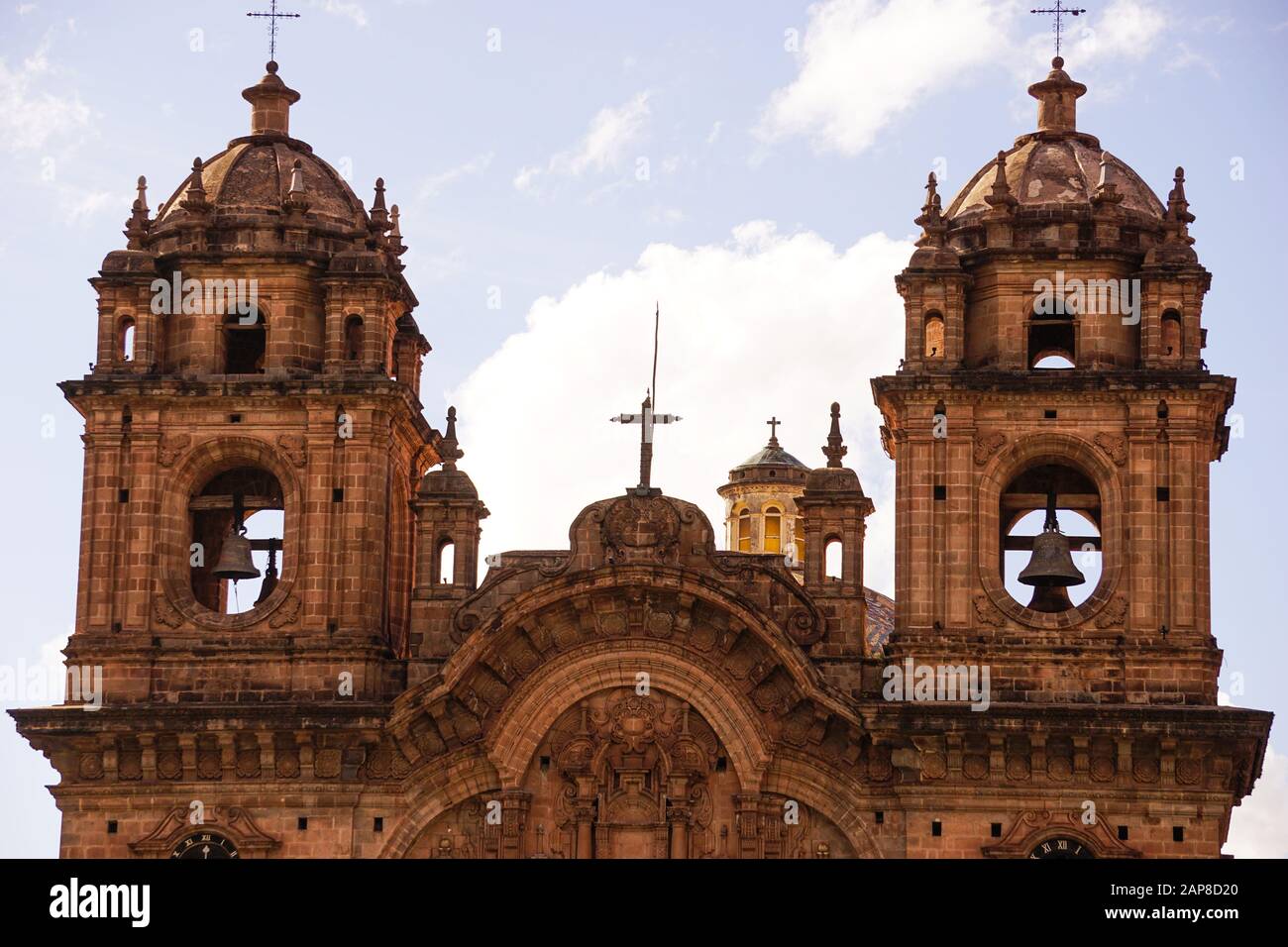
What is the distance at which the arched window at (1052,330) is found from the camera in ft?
217

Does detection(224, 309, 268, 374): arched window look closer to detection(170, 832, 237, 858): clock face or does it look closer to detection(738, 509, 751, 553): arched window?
detection(170, 832, 237, 858): clock face

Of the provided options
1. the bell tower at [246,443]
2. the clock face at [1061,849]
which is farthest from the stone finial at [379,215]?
the clock face at [1061,849]

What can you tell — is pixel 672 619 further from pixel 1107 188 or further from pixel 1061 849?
pixel 1107 188

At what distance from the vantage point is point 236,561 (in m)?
65.9

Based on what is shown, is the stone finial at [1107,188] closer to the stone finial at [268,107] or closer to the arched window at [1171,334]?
the arched window at [1171,334]

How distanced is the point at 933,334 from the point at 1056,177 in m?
3.64

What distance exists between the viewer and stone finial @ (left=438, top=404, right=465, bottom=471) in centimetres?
6756

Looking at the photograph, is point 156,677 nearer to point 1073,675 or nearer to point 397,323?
point 397,323

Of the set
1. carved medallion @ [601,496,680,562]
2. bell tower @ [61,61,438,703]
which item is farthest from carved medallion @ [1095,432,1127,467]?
bell tower @ [61,61,438,703]

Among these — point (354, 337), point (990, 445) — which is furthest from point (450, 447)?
point (990, 445)

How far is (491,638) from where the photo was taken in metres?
64.1
